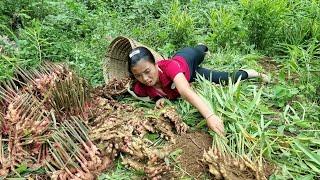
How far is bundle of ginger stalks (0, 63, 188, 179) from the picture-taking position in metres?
2.88

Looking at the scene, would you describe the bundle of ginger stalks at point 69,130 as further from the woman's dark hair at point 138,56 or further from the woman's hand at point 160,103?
the woman's dark hair at point 138,56

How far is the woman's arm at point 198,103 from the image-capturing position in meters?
3.15

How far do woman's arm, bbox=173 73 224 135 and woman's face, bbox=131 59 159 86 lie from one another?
0.17 m

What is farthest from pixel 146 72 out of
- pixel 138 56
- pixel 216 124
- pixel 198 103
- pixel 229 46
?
pixel 229 46

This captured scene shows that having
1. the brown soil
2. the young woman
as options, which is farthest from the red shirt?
the brown soil

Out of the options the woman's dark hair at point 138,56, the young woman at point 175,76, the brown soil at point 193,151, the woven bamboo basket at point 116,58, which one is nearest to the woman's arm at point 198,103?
the young woman at point 175,76

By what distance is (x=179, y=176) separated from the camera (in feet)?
9.44

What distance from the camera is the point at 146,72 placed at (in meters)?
3.61

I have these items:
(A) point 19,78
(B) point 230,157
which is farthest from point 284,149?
(A) point 19,78

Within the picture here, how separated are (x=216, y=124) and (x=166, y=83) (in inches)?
28.6

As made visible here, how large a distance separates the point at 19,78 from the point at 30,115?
1.96 ft

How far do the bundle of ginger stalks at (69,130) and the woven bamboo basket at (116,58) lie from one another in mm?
660

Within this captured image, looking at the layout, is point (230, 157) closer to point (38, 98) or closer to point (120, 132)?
point (120, 132)

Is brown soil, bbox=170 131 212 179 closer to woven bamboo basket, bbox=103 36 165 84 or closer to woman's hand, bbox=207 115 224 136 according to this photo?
woman's hand, bbox=207 115 224 136
